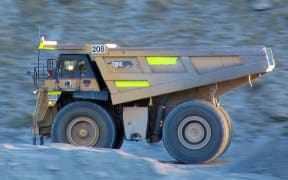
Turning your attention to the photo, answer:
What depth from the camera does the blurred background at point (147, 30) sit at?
21.2 m

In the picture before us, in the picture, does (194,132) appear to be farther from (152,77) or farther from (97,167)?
(97,167)

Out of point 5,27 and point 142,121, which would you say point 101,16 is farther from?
point 142,121

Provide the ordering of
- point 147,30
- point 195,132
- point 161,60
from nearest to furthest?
point 161,60 → point 195,132 → point 147,30

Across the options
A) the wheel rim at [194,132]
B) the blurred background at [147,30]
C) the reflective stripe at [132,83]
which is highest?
the blurred background at [147,30]

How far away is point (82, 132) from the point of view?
14.3 meters

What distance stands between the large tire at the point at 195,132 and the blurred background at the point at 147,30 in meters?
6.48

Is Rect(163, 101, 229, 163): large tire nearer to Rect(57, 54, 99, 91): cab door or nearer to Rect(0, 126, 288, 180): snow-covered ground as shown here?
Rect(0, 126, 288, 180): snow-covered ground

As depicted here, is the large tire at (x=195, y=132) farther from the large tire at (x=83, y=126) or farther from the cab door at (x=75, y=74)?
the cab door at (x=75, y=74)

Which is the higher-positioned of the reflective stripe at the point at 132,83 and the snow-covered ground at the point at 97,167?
the reflective stripe at the point at 132,83

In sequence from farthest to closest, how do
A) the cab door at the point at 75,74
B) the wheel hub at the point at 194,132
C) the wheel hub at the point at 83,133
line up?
the wheel hub at the point at 83,133
the cab door at the point at 75,74
the wheel hub at the point at 194,132

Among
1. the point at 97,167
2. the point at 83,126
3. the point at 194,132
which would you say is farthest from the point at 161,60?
the point at 97,167

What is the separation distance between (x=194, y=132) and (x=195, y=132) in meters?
0.02

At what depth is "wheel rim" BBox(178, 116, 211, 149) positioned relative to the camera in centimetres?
1379

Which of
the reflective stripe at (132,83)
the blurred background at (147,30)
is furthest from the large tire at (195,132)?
the blurred background at (147,30)
